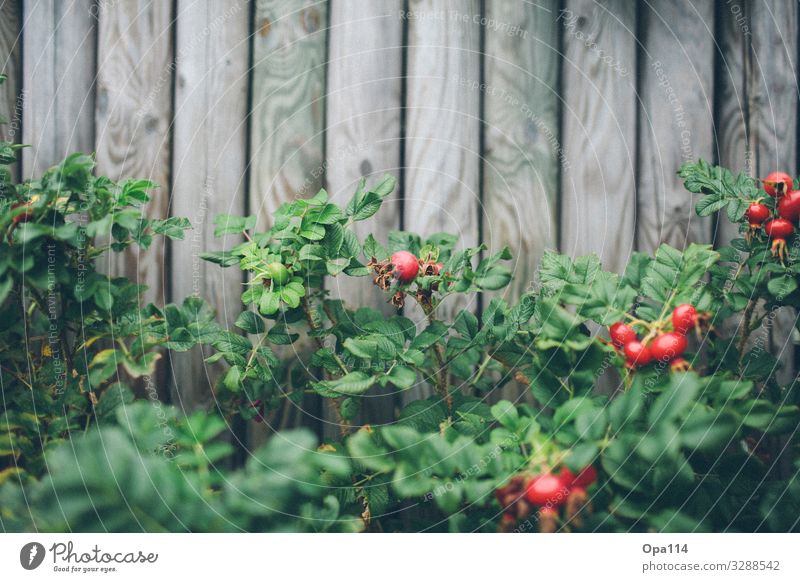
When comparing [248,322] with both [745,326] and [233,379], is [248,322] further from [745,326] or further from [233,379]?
[745,326]

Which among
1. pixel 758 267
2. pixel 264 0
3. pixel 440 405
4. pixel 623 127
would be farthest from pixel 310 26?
pixel 758 267

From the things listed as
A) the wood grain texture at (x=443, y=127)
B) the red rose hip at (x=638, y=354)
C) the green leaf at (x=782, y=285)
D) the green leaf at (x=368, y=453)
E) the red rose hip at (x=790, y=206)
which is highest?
the wood grain texture at (x=443, y=127)

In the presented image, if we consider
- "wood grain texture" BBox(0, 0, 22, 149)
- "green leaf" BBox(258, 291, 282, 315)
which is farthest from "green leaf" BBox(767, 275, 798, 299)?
"wood grain texture" BBox(0, 0, 22, 149)

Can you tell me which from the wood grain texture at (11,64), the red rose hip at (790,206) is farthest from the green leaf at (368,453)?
the wood grain texture at (11,64)

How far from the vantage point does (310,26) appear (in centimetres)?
101

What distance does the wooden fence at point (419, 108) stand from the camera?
1007 mm

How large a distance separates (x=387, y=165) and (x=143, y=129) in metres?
0.40

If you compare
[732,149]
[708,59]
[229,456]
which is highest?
[708,59]

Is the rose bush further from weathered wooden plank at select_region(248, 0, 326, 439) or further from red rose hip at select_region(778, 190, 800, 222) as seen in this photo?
weathered wooden plank at select_region(248, 0, 326, 439)

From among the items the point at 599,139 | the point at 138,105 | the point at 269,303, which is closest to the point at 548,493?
the point at 269,303

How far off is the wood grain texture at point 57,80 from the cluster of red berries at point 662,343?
0.86 meters

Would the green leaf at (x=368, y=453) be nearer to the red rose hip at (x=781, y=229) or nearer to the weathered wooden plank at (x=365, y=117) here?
the weathered wooden plank at (x=365, y=117)

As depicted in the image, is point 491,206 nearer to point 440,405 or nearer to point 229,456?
point 440,405
